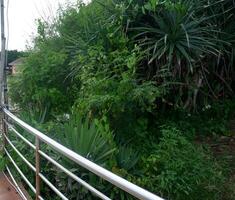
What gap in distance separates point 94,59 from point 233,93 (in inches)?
91.9

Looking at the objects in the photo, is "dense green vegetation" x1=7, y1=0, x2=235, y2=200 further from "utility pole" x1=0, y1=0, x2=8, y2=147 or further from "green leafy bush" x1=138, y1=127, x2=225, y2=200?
"utility pole" x1=0, y1=0, x2=8, y2=147

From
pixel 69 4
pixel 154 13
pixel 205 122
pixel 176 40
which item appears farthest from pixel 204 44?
pixel 69 4

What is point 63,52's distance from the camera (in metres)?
6.57

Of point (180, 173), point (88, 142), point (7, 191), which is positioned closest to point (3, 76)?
point (7, 191)

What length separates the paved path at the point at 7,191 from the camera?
149 inches

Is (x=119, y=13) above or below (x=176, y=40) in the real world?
above

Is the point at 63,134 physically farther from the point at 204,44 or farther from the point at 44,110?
the point at 204,44

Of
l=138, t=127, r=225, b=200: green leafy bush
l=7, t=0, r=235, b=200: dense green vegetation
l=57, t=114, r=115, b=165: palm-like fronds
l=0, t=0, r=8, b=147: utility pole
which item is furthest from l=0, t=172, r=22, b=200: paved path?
l=138, t=127, r=225, b=200: green leafy bush

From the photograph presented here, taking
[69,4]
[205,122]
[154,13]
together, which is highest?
[69,4]

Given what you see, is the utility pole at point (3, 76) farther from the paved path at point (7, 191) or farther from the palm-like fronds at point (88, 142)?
the palm-like fronds at point (88, 142)

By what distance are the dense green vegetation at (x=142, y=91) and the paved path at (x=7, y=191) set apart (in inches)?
15.9

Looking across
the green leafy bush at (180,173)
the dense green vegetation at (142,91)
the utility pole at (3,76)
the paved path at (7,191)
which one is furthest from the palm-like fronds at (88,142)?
the utility pole at (3,76)

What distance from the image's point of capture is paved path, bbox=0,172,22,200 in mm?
3777

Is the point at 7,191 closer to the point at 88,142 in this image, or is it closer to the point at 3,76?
the point at 88,142
